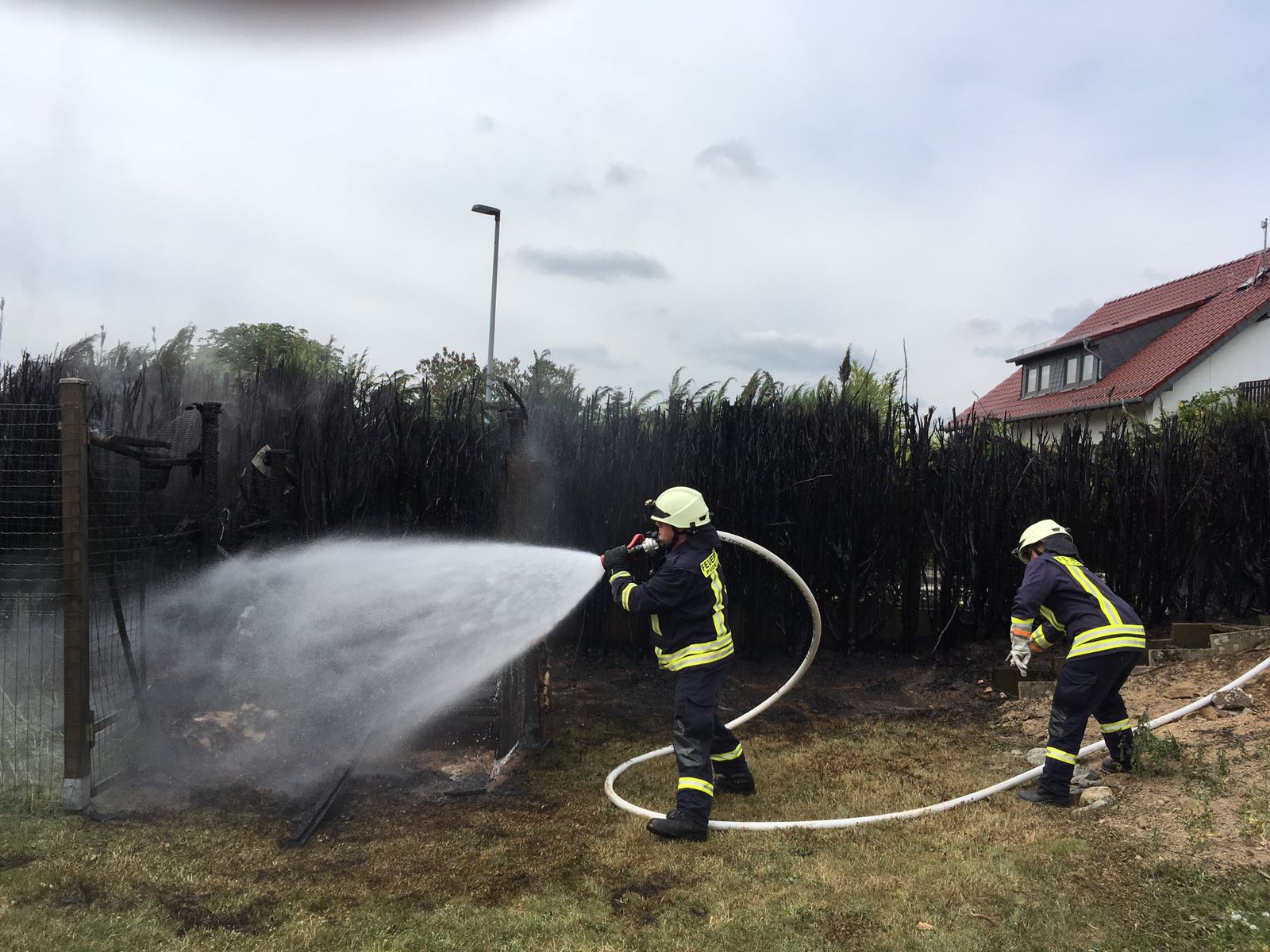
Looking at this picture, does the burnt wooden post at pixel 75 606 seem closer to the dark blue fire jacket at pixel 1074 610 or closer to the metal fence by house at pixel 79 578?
the metal fence by house at pixel 79 578

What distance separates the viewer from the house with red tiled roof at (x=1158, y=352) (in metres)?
25.5

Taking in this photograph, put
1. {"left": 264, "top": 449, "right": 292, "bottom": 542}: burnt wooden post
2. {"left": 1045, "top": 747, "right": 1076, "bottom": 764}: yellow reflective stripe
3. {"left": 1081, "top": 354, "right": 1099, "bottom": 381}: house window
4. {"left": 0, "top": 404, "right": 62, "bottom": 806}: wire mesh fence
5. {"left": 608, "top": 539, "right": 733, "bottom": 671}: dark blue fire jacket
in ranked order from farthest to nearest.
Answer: {"left": 1081, "top": 354, "right": 1099, "bottom": 381}: house window → {"left": 264, "top": 449, "right": 292, "bottom": 542}: burnt wooden post → {"left": 0, "top": 404, "right": 62, "bottom": 806}: wire mesh fence → {"left": 1045, "top": 747, "right": 1076, "bottom": 764}: yellow reflective stripe → {"left": 608, "top": 539, "right": 733, "bottom": 671}: dark blue fire jacket

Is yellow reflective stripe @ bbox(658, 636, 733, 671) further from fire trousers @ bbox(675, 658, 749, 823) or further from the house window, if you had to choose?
the house window

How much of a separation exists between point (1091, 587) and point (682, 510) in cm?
287

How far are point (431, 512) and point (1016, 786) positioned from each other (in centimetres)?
600

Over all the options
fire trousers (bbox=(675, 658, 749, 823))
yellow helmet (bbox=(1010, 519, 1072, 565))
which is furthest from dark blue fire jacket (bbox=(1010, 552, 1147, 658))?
fire trousers (bbox=(675, 658, 749, 823))

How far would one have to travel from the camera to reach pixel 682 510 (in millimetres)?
5559

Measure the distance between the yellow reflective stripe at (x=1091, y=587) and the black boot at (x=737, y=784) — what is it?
8.65ft

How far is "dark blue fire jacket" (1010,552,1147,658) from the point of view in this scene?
5613 mm

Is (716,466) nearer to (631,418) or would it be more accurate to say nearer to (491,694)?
(631,418)

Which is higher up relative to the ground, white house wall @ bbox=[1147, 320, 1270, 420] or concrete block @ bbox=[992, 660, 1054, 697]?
white house wall @ bbox=[1147, 320, 1270, 420]

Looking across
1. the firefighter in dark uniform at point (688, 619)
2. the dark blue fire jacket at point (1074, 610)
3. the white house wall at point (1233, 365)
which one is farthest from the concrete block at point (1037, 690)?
the white house wall at point (1233, 365)

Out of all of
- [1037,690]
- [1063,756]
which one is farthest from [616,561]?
[1037,690]

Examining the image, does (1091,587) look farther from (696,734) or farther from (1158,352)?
(1158,352)
